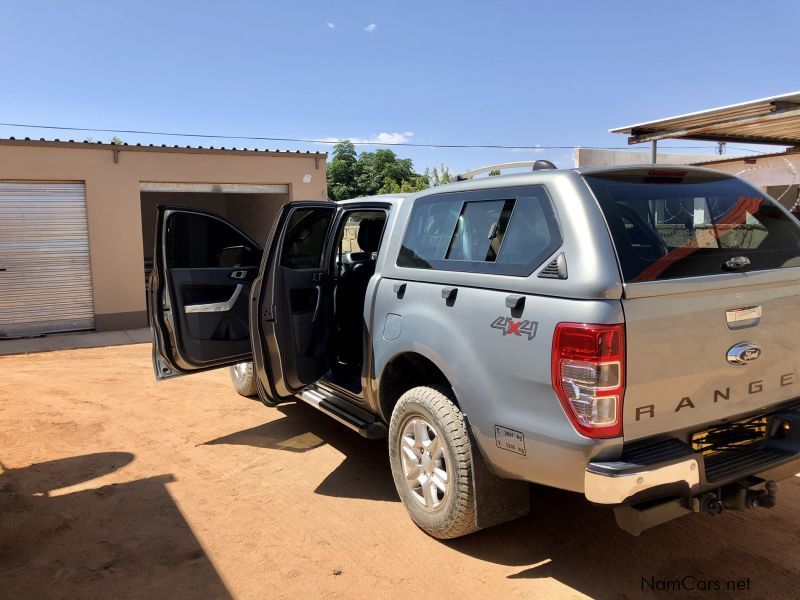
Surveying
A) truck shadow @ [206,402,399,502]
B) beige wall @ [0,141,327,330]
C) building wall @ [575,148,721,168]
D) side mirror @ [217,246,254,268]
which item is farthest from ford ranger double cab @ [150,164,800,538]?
building wall @ [575,148,721,168]

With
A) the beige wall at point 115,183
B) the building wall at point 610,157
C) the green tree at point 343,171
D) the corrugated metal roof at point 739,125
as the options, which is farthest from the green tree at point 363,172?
the corrugated metal roof at point 739,125

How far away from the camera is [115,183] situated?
11.2 meters

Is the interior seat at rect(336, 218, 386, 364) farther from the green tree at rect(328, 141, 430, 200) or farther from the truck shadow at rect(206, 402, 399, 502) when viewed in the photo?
the green tree at rect(328, 141, 430, 200)

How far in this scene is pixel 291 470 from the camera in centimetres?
466

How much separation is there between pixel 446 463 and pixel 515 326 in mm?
943

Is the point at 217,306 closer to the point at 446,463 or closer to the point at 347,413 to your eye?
the point at 347,413

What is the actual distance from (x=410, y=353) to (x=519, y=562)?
4.35 feet

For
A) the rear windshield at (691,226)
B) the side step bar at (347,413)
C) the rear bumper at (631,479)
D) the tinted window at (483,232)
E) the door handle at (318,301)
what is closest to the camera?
the rear bumper at (631,479)

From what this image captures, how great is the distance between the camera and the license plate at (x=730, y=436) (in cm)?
286

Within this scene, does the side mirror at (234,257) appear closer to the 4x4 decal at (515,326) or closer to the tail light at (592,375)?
the 4x4 decal at (515,326)

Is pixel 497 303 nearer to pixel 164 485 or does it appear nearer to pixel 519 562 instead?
pixel 519 562

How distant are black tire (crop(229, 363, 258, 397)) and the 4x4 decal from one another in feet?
12.6

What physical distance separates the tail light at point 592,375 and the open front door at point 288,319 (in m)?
2.31

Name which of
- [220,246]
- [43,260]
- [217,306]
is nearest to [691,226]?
[217,306]
